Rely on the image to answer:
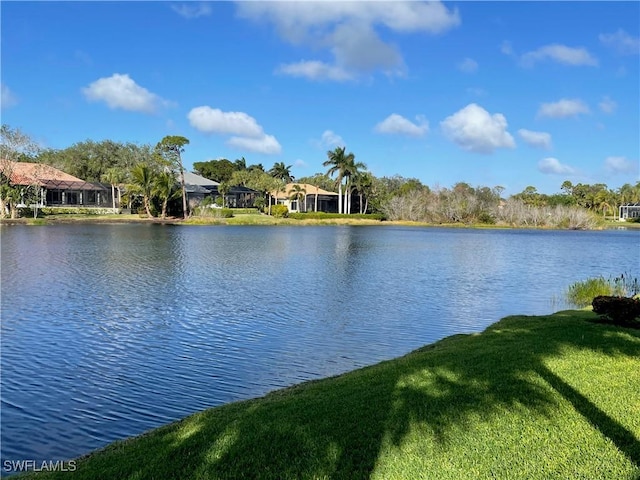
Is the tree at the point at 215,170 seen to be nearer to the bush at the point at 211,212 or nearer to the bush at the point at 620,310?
the bush at the point at 211,212

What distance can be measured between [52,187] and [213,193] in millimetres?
28038

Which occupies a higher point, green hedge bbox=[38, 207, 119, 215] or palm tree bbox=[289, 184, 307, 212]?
palm tree bbox=[289, 184, 307, 212]

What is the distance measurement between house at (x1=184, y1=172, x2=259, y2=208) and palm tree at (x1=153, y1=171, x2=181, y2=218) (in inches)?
262

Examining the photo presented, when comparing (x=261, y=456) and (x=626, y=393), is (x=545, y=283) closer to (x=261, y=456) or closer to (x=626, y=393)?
(x=626, y=393)

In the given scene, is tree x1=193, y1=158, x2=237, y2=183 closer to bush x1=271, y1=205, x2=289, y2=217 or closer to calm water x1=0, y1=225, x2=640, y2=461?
bush x1=271, y1=205, x2=289, y2=217

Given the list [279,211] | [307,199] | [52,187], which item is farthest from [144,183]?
[307,199]

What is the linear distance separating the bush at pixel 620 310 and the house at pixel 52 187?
69.6m

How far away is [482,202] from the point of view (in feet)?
324

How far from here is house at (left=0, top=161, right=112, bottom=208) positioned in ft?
223

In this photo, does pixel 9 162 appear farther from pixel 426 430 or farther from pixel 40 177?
pixel 426 430

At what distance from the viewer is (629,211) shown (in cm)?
13575

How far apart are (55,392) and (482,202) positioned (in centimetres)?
9649

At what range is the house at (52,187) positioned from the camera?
68062 mm

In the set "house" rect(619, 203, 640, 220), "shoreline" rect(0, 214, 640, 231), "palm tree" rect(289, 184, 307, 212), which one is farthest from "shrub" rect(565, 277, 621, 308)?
"house" rect(619, 203, 640, 220)
